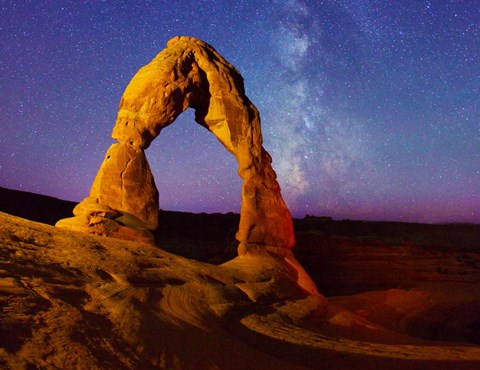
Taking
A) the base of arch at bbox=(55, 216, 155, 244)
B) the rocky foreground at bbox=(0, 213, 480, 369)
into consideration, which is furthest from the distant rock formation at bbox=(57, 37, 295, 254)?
the rocky foreground at bbox=(0, 213, 480, 369)

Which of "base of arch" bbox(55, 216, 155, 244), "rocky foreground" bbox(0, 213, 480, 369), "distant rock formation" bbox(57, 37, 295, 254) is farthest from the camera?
"distant rock formation" bbox(57, 37, 295, 254)

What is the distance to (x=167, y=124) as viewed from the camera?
8.55 meters

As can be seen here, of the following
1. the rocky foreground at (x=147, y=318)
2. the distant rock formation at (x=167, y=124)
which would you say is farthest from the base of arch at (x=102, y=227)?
the rocky foreground at (x=147, y=318)

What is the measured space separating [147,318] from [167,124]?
19.9 feet

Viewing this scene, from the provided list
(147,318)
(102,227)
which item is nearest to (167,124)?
(102,227)

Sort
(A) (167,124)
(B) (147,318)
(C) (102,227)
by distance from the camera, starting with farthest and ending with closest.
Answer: (A) (167,124)
(C) (102,227)
(B) (147,318)

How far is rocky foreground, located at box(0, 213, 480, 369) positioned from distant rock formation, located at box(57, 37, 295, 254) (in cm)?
177

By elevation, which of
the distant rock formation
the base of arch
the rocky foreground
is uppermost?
the distant rock formation

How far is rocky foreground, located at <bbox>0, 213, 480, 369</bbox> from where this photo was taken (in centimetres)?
226

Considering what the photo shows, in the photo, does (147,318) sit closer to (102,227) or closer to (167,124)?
(102,227)

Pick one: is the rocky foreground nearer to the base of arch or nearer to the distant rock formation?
the base of arch

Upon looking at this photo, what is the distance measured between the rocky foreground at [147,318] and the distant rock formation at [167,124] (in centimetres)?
177

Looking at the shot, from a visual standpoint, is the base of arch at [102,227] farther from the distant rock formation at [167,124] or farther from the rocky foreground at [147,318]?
the rocky foreground at [147,318]

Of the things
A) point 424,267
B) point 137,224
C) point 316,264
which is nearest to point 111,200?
point 137,224
